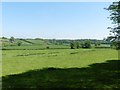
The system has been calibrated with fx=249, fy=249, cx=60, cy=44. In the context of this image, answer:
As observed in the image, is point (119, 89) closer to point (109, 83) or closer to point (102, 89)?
point (102, 89)

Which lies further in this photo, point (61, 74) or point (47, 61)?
point (47, 61)

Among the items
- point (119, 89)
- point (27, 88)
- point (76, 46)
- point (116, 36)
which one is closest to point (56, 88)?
point (27, 88)

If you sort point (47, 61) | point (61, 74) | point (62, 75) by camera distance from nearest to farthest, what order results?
point (62, 75)
point (61, 74)
point (47, 61)

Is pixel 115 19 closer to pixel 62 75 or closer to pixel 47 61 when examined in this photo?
pixel 62 75

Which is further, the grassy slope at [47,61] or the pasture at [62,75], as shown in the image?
the grassy slope at [47,61]

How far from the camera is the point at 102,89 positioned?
2433cm

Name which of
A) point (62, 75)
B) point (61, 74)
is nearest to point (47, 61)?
point (61, 74)

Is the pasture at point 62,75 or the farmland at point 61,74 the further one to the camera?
the farmland at point 61,74

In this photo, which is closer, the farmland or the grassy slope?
the farmland

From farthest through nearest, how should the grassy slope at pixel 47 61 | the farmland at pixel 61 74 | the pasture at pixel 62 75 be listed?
1. the grassy slope at pixel 47 61
2. the farmland at pixel 61 74
3. the pasture at pixel 62 75

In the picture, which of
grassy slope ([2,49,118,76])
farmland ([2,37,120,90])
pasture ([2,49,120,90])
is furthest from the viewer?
grassy slope ([2,49,118,76])

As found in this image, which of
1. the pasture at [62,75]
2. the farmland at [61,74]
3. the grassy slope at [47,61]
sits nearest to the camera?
the pasture at [62,75]

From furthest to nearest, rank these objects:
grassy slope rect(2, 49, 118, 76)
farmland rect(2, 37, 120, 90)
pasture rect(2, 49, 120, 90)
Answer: grassy slope rect(2, 49, 118, 76), farmland rect(2, 37, 120, 90), pasture rect(2, 49, 120, 90)

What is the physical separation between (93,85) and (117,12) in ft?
Answer: 46.4
